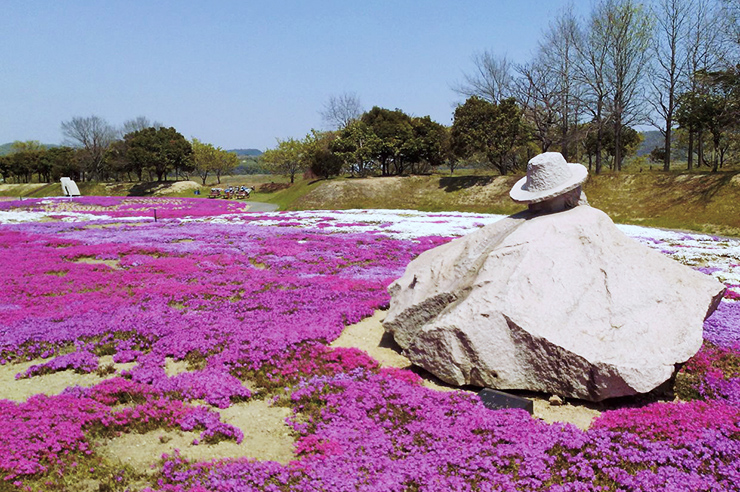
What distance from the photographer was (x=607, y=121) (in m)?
51.2

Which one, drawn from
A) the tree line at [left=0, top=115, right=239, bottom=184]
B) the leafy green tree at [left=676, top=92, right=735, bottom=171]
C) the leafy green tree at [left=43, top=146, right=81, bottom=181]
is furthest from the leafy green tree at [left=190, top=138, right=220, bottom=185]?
the leafy green tree at [left=676, top=92, right=735, bottom=171]

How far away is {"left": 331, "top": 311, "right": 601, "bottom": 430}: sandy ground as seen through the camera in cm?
729

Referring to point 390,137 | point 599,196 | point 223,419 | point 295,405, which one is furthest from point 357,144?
point 223,419

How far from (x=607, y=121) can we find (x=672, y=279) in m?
50.3

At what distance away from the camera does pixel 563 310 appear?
7.48 metres

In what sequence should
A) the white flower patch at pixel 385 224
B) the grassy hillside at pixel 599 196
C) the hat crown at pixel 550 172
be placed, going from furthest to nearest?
the grassy hillside at pixel 599 196 < the white flower patch at pixel 385 224 < the hat crown at pixel 550 172

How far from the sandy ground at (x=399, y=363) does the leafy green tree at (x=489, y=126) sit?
153 feet

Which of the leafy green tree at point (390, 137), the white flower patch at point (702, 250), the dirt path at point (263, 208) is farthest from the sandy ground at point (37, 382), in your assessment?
the leafy green tree at point (390, 137)

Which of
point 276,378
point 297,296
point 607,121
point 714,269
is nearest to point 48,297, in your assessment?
point 297,296

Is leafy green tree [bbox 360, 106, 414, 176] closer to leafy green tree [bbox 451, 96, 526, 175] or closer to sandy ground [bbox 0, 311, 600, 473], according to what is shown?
leafy green tree [bbox 451, 96, 526, 175]

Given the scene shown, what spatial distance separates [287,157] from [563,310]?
9336 cm

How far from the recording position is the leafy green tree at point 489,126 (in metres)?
54.6

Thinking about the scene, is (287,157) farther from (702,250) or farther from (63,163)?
(702,250)

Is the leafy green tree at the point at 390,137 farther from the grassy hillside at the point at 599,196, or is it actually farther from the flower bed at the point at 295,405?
the flower bed at the point at 295,405
